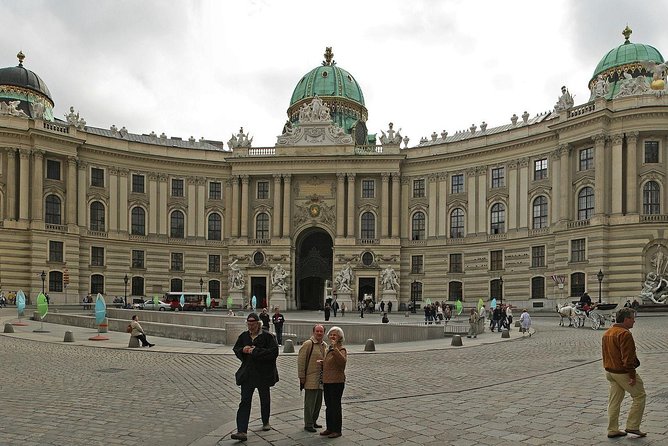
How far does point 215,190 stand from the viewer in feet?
246

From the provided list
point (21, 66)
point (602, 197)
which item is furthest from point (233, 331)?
point (21, 66)

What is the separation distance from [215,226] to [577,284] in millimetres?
39542

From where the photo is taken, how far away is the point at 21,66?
74438 mm

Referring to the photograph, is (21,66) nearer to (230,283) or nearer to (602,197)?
(230,283)

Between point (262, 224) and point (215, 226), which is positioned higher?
point (262, 224)

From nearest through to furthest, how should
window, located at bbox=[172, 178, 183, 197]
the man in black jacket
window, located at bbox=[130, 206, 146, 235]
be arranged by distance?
the man in black jacket → window, located at bbox=[130, 206, 146, 235] → window, located at bbox=[172, 178, 183, 197]

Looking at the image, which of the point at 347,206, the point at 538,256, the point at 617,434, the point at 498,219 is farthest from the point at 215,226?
the point at 617,434

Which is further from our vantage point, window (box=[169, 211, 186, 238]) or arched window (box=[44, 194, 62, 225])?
window (box=[169, 211, 186, 238])

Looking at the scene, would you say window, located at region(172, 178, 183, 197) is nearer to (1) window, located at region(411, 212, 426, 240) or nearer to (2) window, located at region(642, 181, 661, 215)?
(1) window, located at region(411, 212, 426, 240)

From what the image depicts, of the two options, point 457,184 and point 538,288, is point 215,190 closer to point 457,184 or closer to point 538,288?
point 457,184

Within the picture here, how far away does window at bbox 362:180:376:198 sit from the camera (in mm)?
72312

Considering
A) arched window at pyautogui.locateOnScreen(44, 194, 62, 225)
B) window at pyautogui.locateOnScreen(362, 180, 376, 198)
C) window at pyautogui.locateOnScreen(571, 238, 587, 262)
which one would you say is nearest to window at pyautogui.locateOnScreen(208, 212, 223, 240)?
arched window at pyautogui.locateOnScreen(44, 194, 62, 225)

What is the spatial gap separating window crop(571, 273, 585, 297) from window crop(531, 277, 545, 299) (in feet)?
13.1

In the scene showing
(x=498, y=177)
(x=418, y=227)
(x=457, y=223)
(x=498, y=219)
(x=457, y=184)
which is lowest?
(x=418, y=227)
